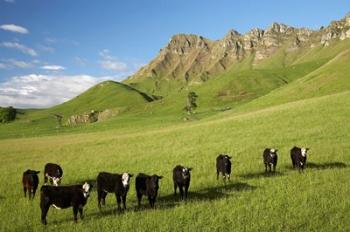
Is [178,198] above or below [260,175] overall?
below

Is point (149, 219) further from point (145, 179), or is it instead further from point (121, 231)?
point (145, 179)

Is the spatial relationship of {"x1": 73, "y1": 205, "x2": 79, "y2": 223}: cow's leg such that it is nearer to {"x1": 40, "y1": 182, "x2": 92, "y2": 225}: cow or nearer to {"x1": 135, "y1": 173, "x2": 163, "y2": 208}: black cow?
{"x1": 40, "y1": 182, "x2": 92, "y2": 225}: cow

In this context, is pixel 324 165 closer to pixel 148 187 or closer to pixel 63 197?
pixel 148 187

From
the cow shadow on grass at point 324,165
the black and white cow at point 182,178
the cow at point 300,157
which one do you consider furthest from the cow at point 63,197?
the cow shadow on grass at point 324,165

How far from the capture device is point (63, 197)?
15805 millimetres

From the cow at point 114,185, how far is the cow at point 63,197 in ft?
6.49

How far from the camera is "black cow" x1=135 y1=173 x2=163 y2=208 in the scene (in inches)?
711

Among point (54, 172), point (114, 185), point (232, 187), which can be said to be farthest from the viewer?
point (54, 172)

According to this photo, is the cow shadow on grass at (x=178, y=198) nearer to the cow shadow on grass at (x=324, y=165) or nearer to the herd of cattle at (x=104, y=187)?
the herd of cattle at (x=104, y=187)

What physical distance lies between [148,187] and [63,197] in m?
4.01

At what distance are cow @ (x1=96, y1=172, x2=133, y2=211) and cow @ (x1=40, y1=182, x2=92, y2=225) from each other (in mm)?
1978

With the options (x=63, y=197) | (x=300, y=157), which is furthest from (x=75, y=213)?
(x=300, y=157)

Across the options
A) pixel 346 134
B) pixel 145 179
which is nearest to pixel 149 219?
pixel 145 179

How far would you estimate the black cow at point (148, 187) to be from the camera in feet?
59.2
